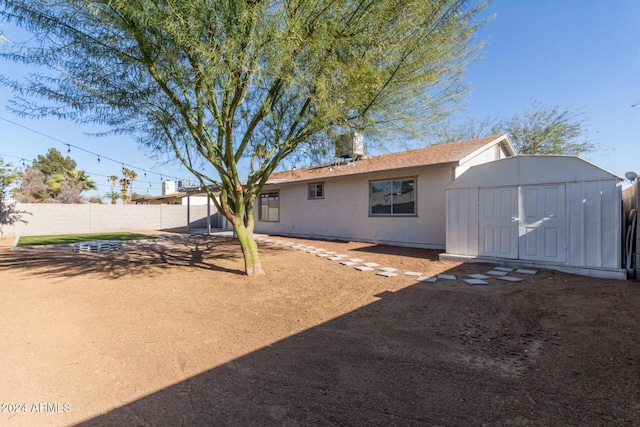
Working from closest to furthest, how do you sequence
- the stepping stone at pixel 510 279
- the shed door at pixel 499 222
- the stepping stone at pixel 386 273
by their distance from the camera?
the stepping stone at pixel 510 279
the stepping stone at pixel 386 273
the shed door at pixel 499 222

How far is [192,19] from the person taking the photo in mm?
4242

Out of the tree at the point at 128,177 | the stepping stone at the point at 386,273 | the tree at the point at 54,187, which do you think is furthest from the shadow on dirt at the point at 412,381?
the tree at the point at 128,177

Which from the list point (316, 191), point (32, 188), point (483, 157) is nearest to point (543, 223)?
point (483, 157)

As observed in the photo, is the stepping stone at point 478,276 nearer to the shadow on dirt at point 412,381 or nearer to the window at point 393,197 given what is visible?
the shadow on dirt at point 412,381

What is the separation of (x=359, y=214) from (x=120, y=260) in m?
8.28

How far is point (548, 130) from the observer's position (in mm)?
17812

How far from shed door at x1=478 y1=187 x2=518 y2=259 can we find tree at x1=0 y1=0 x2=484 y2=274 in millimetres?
2581

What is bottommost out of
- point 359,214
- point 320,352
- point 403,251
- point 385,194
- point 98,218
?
point 320,352

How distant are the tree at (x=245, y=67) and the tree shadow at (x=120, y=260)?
8.48 feet

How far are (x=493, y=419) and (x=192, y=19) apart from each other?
548 centimetres

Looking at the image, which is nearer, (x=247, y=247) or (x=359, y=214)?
(x=247, y=247)

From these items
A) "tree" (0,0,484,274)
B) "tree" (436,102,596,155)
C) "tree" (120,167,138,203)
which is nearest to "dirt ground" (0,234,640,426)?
"tree" (0,0,484,274)

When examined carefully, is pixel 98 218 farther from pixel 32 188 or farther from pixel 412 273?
pixel 412 273

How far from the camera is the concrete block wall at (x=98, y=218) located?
57.0ft
